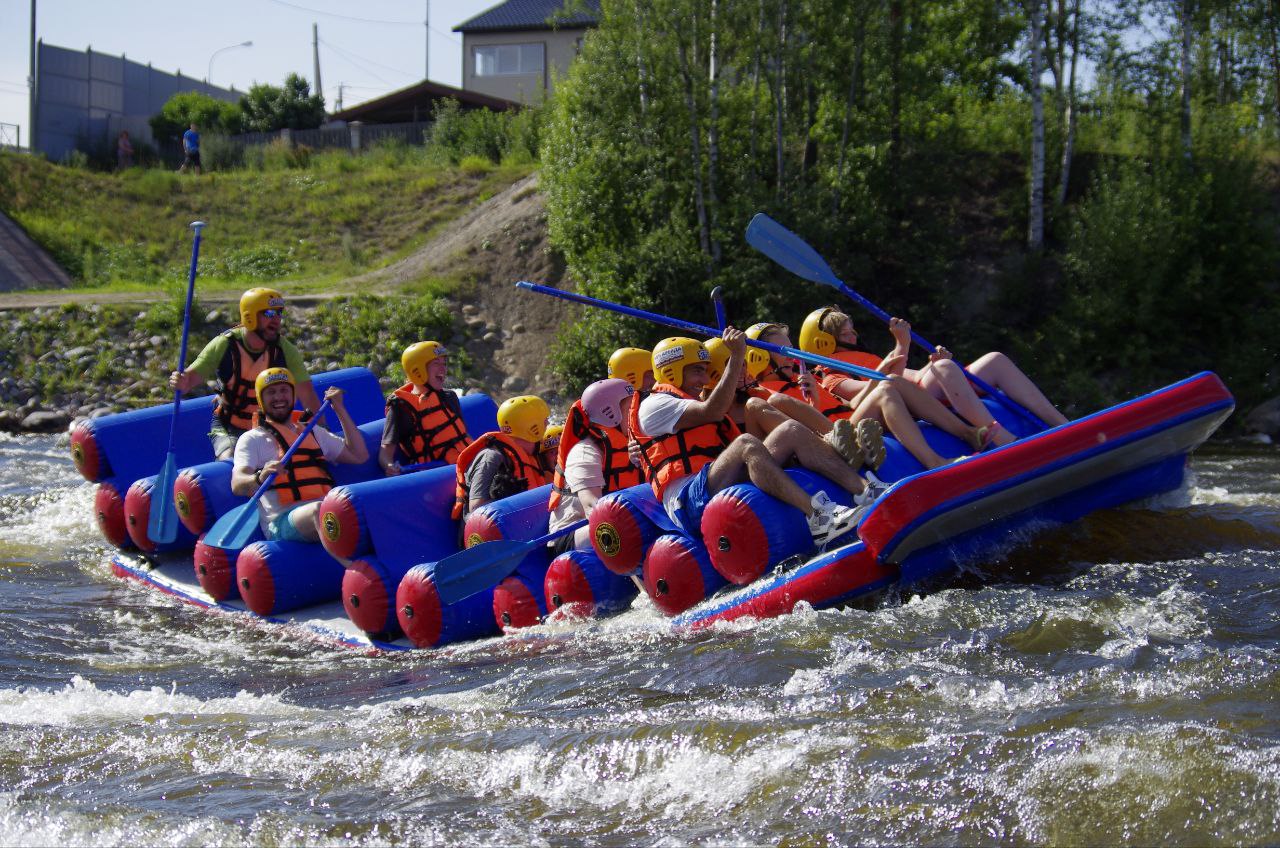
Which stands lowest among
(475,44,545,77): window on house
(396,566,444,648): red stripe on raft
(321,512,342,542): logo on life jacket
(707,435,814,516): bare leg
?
(396,566,444,648): red stripe on raft

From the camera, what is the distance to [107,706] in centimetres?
525

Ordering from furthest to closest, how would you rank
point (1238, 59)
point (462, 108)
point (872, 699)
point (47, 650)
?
point (462, 108) → point (1238, 59) → point (47, 650) → point (872, 699)

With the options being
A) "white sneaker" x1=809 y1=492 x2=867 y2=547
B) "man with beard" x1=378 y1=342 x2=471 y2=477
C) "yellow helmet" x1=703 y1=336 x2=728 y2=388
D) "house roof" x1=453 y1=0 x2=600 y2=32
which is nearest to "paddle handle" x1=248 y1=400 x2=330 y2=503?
"man with beard" x1=378 y1=342 x2=471 y2=477

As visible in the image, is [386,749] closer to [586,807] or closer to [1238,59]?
[586,807]

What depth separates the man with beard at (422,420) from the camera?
744 centimetres

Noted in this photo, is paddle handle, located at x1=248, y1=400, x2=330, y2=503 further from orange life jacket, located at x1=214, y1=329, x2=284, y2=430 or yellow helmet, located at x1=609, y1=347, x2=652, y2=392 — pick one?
yellow helmet, located at x1=609, y1=347, x2=652, y2=392

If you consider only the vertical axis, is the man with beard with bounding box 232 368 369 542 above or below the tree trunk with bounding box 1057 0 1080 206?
below

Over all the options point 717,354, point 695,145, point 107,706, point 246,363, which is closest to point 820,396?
point 717,354

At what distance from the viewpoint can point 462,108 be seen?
1152 inches

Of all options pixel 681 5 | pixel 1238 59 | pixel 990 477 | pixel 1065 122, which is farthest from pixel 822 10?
pixel 990 477

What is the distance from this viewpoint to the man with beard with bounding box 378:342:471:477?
744 cm

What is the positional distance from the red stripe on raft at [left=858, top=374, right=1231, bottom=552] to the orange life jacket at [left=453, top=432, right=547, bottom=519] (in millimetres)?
2065

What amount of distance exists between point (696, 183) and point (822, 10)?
7.71 feet

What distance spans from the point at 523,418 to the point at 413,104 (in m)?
25.0
